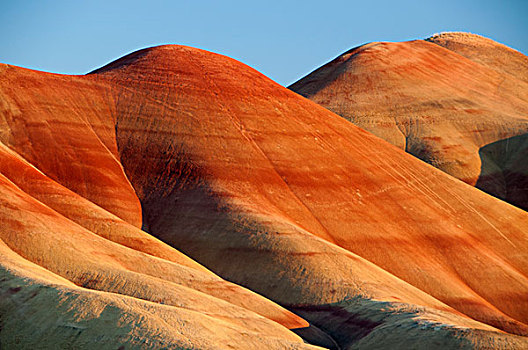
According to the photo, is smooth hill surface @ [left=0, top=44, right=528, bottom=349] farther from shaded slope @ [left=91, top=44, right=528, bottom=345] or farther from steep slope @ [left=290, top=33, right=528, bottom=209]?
steep slope @ [left=290, top=33, right=528, bottom=209]

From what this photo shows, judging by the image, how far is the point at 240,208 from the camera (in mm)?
38562

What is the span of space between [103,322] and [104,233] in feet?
45.5

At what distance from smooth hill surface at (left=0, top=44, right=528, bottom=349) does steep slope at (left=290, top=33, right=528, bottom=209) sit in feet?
52.2

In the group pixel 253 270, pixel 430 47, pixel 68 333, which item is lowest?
pixel 253 270

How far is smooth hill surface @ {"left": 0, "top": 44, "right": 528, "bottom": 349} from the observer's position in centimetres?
2575

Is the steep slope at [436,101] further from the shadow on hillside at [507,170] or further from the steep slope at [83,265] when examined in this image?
the steep slope at [83,265]

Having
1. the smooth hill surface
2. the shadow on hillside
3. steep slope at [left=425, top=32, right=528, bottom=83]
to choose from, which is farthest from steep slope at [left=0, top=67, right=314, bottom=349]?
steep slope at [left=425, top=32, right=528, bottom=83]

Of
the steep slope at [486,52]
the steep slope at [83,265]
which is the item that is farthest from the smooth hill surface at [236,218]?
the steep slope at [486,52]

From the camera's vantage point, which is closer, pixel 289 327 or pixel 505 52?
pixel 289 327

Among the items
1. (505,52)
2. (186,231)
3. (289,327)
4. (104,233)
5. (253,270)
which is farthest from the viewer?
(505,52)

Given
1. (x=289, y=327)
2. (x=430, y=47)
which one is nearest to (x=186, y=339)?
(x=289, y=327)

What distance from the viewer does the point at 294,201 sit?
41219mm

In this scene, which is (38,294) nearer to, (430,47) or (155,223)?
(155,223)

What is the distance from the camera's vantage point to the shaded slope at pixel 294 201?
1396 inches
